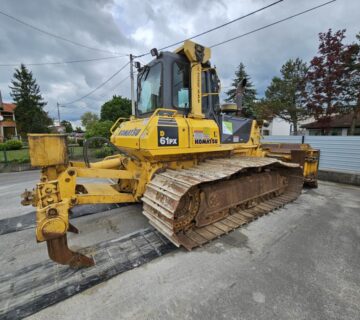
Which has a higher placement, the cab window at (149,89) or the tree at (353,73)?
the tree at (353,73)

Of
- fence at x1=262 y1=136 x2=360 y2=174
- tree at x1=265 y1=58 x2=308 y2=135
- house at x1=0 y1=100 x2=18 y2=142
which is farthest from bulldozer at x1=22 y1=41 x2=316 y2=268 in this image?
house at x1=0 y1=100 x2=18 y2=142

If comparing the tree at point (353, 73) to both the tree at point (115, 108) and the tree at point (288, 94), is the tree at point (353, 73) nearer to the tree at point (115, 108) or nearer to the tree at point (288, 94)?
the tree at point (288, 94)

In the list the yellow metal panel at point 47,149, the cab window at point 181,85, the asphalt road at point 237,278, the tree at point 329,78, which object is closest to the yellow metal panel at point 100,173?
the yellow metal panel at point 47,149

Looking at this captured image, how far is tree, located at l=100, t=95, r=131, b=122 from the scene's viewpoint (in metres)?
37.1

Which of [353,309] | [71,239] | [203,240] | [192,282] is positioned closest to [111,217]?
[71,239]

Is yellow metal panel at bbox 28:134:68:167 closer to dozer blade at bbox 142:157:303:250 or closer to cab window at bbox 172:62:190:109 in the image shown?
dozer blade at bbox 142:157:303:250

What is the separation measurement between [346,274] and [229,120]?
2.94 metres

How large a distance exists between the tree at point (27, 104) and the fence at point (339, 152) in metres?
33.8

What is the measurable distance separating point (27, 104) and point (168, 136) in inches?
1625

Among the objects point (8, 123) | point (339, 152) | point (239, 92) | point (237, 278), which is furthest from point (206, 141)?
point (8, 123)

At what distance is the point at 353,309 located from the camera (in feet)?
5.87

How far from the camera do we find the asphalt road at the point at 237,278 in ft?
5.85

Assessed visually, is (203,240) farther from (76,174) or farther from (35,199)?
(35,199)

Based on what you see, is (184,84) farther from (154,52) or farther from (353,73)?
(353,73)
